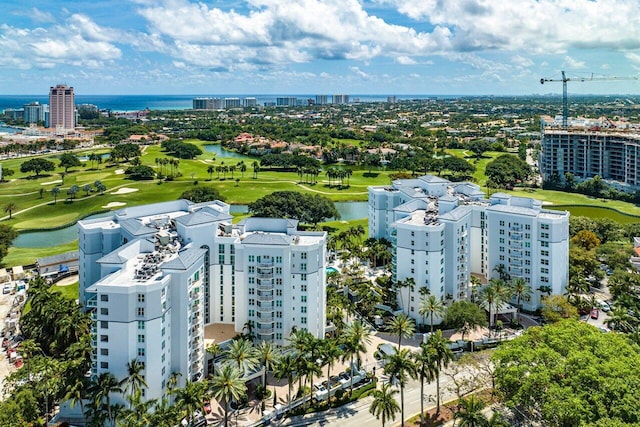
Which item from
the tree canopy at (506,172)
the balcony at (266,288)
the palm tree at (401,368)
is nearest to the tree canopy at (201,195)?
the balcony at (266,288)

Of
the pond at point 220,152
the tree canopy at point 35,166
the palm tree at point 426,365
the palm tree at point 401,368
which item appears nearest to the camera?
the palm tree at point 401,368

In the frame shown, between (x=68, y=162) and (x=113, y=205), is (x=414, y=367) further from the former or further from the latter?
(x=68, y=162)

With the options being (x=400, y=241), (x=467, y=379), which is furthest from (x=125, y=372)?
(x=400, y=241)

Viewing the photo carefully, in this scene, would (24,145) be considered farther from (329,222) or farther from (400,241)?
(400,241)

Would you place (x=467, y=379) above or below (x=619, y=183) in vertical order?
below

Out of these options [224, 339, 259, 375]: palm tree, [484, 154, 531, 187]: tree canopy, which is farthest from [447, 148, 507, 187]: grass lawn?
[224, 339, 259, 375]: palm tree

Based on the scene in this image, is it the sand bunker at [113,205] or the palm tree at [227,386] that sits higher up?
the sand bunker at [113,205]

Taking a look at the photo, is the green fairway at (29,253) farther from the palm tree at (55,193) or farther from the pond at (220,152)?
the pond at (220,152)
